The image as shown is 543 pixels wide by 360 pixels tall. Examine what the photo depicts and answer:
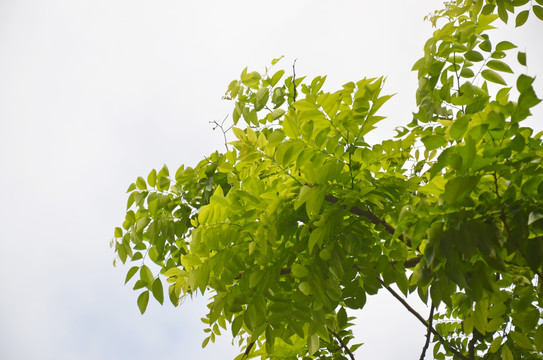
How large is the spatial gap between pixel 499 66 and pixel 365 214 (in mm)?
784

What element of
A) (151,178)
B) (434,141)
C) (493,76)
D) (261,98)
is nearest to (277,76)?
(261,98)

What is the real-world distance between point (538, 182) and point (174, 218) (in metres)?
1.56

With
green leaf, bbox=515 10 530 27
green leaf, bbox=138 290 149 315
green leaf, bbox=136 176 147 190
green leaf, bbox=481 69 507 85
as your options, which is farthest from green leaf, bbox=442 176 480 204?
green leaf, bbox=136 176 147 190

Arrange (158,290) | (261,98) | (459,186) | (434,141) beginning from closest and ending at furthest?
(459,186) < (434,141) < (158,290) < (261,98)

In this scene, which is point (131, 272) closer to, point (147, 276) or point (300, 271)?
point (147, 276)

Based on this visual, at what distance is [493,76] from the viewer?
175 cm

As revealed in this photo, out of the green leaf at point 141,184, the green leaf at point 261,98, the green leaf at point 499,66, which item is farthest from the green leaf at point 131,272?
the green leaf at point 499,66

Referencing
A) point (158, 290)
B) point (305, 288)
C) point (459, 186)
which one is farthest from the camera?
point (158, 290)

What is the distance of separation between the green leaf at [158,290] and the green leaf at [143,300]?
0.10 meters

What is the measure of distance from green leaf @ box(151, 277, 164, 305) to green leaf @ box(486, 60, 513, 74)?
159 cm

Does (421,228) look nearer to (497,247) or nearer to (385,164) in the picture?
(497,247)

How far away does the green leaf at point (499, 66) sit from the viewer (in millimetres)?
1731

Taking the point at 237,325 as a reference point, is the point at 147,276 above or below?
above

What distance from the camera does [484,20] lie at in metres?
1.84
